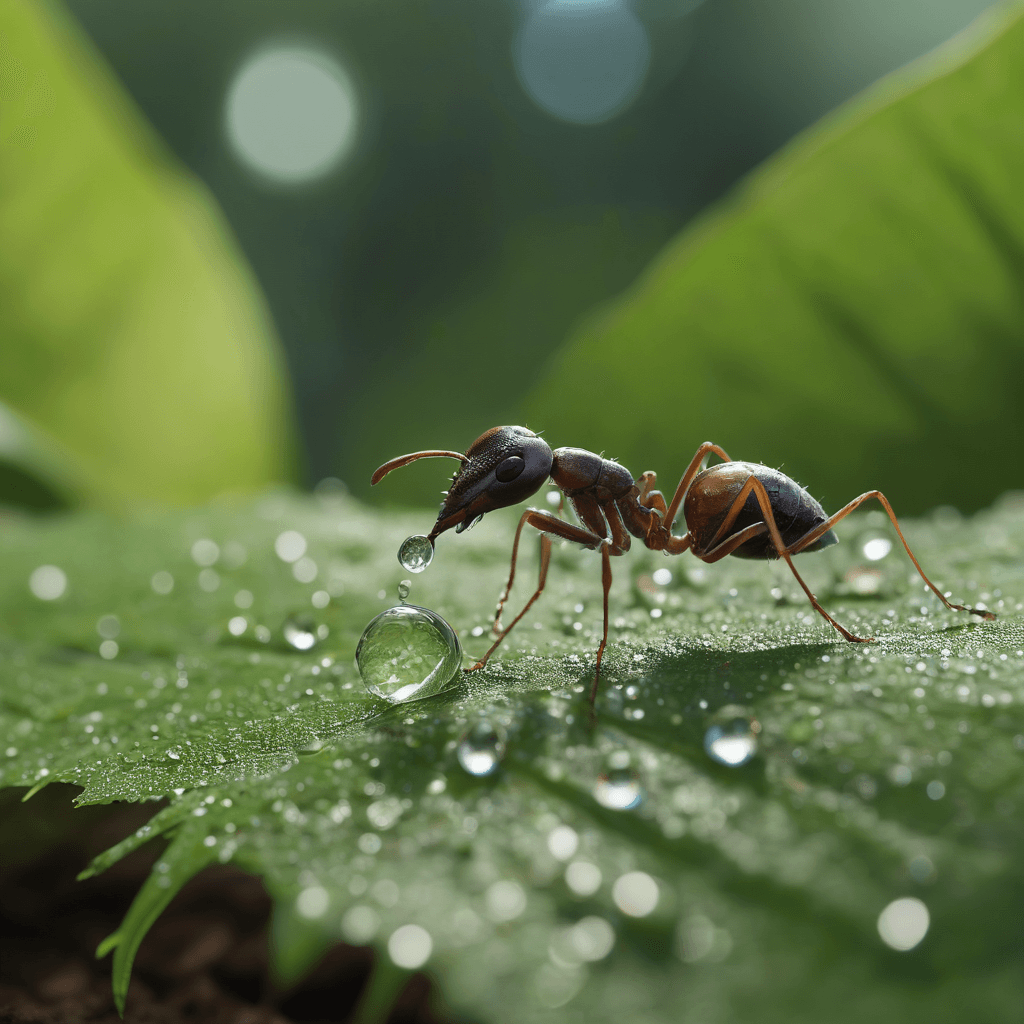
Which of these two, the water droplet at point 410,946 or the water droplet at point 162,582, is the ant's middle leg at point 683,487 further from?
the water droplet at point 410,946

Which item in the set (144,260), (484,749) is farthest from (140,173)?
(484,749)

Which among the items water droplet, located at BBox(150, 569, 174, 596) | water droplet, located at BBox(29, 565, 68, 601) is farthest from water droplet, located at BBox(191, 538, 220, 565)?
water droplet, located at BBox(29, 565, 68, 601)

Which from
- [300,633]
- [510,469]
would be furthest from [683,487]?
[300,633]

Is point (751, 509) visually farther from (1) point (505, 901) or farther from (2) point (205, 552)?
(2) point (205, 552)

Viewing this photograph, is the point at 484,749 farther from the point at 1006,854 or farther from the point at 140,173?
the point at 140,173

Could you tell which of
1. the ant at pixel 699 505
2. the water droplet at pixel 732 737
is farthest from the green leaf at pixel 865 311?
the water droplet at pixel 732 737

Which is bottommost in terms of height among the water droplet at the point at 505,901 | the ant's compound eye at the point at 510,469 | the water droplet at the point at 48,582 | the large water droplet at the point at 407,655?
the water droplet at the point at 48,582

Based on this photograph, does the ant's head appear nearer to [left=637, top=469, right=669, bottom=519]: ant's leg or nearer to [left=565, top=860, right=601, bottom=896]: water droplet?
[left=637, top=469, right=669, bottom=519]: ant's leg
